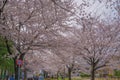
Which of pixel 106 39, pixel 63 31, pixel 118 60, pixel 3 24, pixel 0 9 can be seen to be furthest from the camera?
pixel 118 60

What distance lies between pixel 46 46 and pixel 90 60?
713 centimetres

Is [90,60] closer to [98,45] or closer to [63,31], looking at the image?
[98,45]

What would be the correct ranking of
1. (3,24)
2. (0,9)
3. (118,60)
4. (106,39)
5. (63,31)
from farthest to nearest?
(118,60)
(106,39)
(63,31)
(3,24)
(0,9)

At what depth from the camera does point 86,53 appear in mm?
19250

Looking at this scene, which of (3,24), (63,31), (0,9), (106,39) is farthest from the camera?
(106,39)

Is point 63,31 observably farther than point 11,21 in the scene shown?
Yes

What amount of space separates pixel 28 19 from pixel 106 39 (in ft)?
27.2

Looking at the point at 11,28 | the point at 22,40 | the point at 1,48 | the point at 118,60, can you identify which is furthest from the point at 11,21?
the point at 118,60

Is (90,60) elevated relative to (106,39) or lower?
lower

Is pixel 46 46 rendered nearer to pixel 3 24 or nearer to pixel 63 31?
pixel 63 31

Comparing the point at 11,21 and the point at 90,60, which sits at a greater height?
the point at 11,21

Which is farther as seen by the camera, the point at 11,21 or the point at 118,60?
the point at 118,60

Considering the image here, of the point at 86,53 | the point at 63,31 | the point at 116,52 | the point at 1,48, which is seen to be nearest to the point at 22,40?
the point at 63,31

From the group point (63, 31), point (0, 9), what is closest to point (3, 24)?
point (0, 9)
